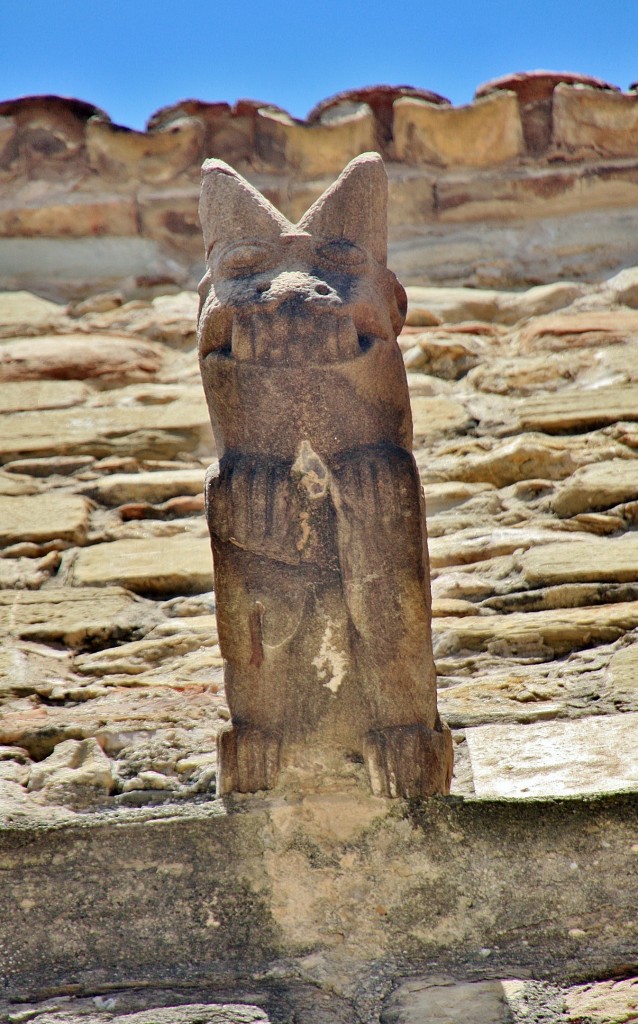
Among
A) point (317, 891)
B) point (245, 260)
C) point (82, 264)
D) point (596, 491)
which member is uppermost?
point (82, 264)

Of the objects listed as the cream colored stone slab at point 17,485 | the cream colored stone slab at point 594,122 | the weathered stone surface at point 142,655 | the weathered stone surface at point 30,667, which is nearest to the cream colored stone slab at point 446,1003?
the weathered stone surface at point 142,655

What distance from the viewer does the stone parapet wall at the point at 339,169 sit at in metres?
5.39

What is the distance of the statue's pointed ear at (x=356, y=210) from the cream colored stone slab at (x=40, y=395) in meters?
2.02

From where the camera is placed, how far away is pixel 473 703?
9.50ft

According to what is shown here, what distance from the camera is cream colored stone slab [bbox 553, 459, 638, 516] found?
357 centimetres

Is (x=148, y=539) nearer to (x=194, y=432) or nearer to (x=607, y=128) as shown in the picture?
(x=194, y=432)

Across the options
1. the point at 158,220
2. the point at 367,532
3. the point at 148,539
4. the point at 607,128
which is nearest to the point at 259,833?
the point at 367,532

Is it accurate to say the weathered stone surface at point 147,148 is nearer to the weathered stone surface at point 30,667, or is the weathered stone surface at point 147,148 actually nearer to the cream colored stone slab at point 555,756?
the weathered stone surface at point 30,667

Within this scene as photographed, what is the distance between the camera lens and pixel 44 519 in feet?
12.5

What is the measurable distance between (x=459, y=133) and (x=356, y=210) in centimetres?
308

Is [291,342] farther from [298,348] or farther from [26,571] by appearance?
[26,571]

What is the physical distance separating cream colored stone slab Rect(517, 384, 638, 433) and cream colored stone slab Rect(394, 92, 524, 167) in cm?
184

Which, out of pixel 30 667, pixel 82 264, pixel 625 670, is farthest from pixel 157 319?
pixel 625 670

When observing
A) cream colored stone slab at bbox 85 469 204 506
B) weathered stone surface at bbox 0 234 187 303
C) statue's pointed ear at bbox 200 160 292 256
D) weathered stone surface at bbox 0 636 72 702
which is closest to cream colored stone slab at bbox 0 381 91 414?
cream colored stone slab at bbox 85 469 204 506
